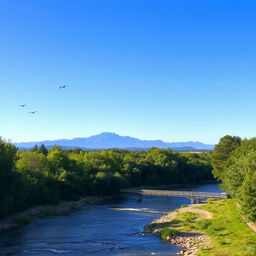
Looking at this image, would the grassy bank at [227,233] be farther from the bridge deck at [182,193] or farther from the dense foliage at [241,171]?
the bridge deck at [182,193]

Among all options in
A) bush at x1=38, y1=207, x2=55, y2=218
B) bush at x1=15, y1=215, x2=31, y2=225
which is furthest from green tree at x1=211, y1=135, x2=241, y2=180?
bush at x1=15, y1=215, x2=31, y2=225

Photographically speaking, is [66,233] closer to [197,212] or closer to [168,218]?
[168,218]

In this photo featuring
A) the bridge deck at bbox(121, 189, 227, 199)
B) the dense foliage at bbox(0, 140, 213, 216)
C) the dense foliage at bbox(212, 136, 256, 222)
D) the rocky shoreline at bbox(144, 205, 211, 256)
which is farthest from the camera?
the bridge deck at bbox(121, 189, 227, 199)

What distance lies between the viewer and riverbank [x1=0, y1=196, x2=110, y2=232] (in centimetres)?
6122

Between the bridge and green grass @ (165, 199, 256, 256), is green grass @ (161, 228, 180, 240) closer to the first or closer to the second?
green grass @ (165, 199, 256, 256)

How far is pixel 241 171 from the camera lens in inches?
2167

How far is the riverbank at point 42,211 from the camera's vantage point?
61222 mm

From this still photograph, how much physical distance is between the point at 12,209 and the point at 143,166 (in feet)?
265

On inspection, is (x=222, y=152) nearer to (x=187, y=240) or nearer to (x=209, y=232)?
(x=209, y=232)

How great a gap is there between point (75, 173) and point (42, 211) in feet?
82.4

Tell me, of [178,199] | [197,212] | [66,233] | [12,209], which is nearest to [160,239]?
[66,233]

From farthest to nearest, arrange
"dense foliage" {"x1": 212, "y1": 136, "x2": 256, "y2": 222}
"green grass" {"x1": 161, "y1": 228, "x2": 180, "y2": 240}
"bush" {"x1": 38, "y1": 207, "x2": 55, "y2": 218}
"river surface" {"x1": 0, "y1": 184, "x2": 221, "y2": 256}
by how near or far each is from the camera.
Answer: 1. "bush" {"x1": 38, "y1": 207, "x2": 55, "y2": 218}
2. "green grass" {"x1": 161, "y1": 228, "x2": 180, "y2": 240}
3. "river surface" {"x1": 0, "y1": 184, "x2": 221, "y2": 256}
4. "dense foliage" {"x1": 212, "y1": 136, "x2": 256, "y2": 222}

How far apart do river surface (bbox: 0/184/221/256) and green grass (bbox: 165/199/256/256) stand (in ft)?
17.7

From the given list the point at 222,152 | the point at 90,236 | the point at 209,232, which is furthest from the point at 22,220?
the point at 222,152
